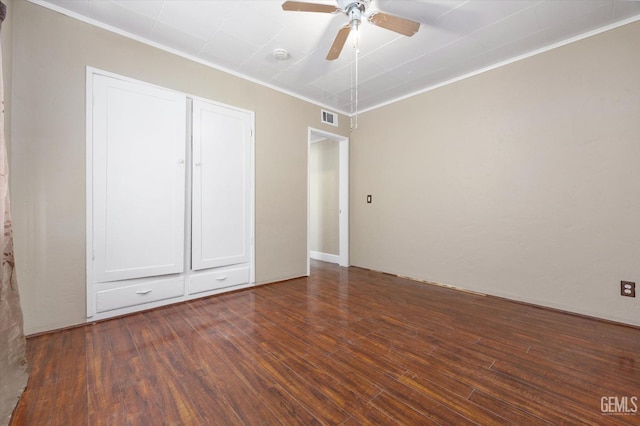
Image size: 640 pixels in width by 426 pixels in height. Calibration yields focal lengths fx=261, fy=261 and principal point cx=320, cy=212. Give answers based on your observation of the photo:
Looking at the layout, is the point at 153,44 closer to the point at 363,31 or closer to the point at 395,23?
the point at 363,31

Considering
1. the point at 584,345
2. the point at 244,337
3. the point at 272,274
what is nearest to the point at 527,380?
the point at 584,345

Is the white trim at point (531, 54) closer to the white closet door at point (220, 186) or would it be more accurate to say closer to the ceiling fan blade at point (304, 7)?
the ceiling fan blade at point (304, 7)

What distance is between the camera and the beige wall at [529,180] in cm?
235

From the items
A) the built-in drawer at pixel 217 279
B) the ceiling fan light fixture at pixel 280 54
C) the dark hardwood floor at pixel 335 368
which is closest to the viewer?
the dark hardwood floor at pixel 335 368

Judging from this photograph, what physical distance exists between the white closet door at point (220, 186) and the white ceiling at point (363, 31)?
0.66m

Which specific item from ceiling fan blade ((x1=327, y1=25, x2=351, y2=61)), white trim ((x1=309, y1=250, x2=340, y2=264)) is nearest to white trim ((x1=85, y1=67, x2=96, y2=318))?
ceiling fan blade ((x1=327, y1=25, x2=351, y2=61))

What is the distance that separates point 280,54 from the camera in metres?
2.78

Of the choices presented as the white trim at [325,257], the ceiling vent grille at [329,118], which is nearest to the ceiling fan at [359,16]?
the ceiling vent grille at [329,118]

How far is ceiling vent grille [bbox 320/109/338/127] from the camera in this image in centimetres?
421

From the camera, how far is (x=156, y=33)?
2506 millimetres

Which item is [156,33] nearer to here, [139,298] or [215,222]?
[215,222]

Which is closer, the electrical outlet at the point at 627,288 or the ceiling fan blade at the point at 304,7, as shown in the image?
the ceiling fan blade at the point at 304,7

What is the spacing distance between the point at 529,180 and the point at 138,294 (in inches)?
165

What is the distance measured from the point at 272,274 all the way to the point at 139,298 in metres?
1.52
